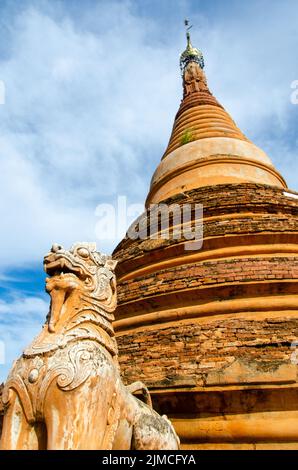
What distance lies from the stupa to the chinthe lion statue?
1638mm

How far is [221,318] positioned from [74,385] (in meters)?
3.66

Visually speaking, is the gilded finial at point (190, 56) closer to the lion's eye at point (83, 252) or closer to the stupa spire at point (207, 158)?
the stupa spire at point (207, 158)

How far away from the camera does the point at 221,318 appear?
18.9ft

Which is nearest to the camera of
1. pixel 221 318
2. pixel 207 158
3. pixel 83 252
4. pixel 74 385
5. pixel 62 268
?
pixel 74 385

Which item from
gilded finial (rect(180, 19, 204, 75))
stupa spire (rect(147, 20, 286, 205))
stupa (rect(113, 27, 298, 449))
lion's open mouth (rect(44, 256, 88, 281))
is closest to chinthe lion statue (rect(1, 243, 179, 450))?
lion's open mouth (rect(44, 256, 88, 281))

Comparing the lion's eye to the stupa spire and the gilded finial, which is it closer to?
the stupa spire

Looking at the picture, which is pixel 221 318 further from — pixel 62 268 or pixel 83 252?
pixel 62 268

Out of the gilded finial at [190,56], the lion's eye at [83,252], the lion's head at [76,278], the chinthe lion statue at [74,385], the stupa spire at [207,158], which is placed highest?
the gilded finial at [190,56]

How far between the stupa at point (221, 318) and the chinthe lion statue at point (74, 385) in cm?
164

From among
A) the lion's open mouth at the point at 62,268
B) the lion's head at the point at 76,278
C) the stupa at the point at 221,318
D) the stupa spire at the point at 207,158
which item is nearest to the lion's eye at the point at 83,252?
the lion's head at the point at 76,278

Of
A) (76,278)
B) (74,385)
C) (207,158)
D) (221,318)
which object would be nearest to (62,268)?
(76,278)

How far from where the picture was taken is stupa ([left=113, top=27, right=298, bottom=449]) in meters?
4.44

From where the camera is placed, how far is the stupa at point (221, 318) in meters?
4.44

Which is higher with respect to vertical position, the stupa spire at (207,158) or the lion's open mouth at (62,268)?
the stupa spire at (207,158)
